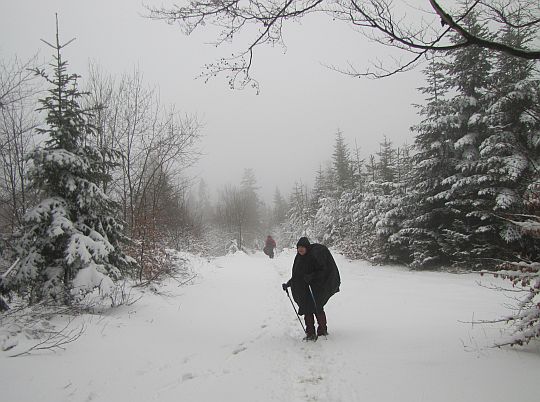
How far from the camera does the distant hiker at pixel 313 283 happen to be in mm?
5969

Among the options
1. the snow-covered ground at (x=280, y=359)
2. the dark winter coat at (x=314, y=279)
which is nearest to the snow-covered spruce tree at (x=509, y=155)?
the snow-covered ground at (x=280, y=359)

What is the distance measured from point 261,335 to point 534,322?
4.30 meters

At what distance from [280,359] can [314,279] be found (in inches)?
64.2

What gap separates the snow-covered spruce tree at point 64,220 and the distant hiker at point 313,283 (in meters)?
3.51

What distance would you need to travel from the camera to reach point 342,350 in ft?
16.8

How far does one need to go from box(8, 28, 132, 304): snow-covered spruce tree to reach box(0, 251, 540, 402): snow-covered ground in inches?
37.5

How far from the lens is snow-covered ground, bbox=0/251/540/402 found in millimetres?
3584

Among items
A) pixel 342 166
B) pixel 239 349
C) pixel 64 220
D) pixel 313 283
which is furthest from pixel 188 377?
pixel 342 166

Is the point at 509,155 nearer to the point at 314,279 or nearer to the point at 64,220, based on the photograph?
the point at 314,279

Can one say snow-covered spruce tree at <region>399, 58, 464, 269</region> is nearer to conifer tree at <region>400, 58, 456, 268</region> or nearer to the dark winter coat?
conifer tree at <region>400, 58, 456, 268</region>

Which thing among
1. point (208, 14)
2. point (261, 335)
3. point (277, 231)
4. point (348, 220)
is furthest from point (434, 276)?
point (277, 231)

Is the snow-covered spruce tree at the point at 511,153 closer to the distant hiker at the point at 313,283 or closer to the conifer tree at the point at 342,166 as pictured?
the distant hiker at the point at 313,283

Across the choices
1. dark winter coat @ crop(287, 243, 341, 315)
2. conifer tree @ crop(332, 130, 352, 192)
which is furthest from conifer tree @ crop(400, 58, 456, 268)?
conifer tree @ crop(332, 130, 352, 192)

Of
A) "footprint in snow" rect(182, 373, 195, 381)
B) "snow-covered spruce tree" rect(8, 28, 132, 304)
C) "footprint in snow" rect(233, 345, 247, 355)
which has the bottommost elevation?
"footprint in snow" rect(233, 345, 247, 355)
